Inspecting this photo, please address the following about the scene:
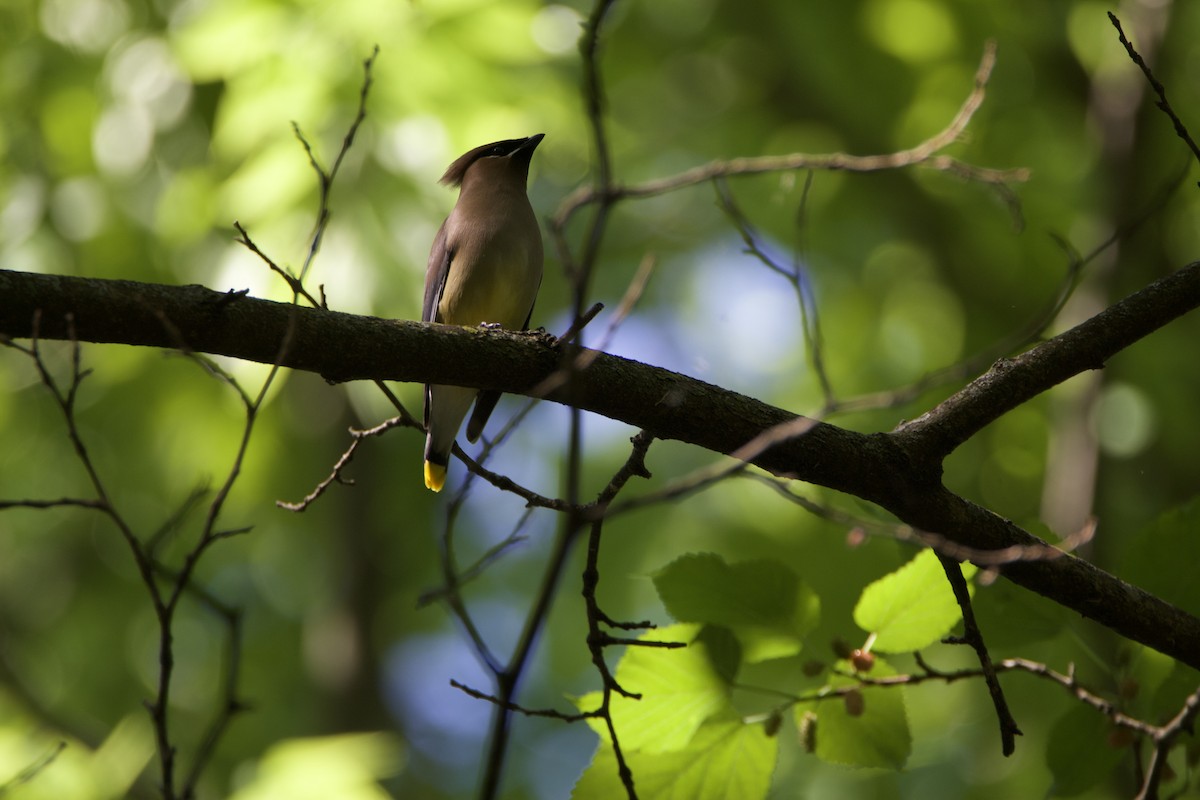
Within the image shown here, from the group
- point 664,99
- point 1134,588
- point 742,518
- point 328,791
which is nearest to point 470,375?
point 1134,588

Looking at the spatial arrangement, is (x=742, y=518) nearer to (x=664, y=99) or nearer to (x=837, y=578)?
(x=837, y=578)

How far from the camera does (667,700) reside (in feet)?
8.25

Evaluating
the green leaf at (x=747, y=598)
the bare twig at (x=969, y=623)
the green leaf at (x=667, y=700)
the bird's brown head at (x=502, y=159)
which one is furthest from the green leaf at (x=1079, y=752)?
the bird's brown head at (x=502, y=159)

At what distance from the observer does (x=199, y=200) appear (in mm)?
5195

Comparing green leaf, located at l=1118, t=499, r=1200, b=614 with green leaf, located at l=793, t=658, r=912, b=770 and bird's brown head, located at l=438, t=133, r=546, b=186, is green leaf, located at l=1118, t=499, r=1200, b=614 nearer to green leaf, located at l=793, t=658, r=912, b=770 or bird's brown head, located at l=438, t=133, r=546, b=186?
green leaf, located at l=793, t=658, r=912, b=770

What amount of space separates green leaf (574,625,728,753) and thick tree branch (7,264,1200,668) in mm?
494

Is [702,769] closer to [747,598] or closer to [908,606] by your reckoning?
[747,598]

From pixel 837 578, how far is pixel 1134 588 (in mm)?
3675

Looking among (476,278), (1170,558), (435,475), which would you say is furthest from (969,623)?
(435,475)

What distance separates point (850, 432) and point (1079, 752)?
928mm

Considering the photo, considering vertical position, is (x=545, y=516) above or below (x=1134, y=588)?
above

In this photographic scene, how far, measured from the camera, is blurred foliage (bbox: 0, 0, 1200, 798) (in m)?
4.68

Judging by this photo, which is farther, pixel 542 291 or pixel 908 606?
pixel 542 291

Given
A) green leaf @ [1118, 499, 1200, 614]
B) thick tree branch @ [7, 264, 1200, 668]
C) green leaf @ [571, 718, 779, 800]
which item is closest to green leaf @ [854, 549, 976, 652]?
thick tree branch @ [7, 264, 1200, 668]
